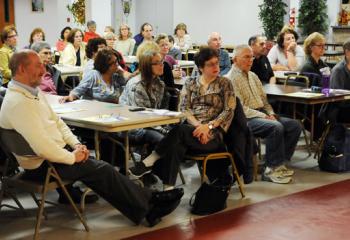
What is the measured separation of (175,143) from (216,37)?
11.4ft

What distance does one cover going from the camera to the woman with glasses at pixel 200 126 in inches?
165

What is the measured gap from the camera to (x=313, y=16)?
41.3ft

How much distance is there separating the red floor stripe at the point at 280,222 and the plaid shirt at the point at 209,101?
0.68m

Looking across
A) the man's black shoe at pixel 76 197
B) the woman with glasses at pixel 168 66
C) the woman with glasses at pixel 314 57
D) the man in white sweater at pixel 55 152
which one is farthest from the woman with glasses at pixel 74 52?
the man in white sweater at pixel 55 152

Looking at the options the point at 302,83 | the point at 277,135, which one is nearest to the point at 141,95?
the point at 277,135

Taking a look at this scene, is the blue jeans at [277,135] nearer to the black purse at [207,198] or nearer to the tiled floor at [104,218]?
the tiled floor at [104,218]

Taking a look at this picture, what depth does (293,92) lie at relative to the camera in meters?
5.36

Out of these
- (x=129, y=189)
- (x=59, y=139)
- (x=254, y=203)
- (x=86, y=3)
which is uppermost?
(x=86, y=3)

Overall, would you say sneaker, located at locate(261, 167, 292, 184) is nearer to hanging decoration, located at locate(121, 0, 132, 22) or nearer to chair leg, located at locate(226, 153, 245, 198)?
chair leg, located at locate(226, 153, 245, 198)

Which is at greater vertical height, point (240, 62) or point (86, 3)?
point (86, 3)

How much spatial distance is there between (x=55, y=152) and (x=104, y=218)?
0.82 meters

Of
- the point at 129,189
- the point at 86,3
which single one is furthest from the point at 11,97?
the point at 86,3

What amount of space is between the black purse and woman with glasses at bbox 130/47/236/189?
0.70ft

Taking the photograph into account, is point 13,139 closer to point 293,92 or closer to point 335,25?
point 293,92
